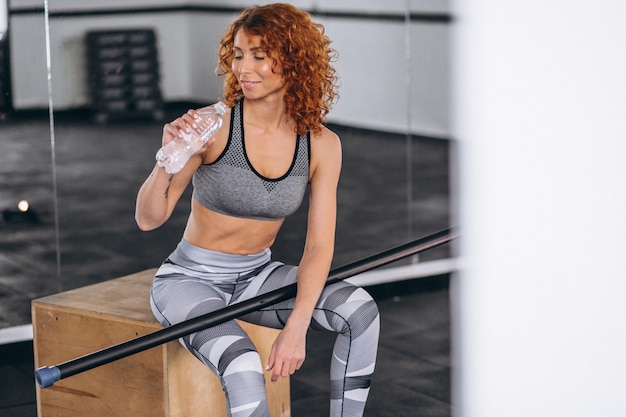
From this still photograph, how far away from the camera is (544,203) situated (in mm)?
822

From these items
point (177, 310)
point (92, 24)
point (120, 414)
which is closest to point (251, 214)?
point (177, 310)

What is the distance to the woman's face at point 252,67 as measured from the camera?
1944 millimetres

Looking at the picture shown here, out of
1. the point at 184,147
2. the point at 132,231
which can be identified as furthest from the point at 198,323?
the point at 132,231

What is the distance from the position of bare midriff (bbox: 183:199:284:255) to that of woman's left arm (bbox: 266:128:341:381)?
0.12 meters

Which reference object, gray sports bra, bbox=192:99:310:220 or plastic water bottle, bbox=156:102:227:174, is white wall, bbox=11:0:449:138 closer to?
gray sports bra, bbox=192:99:310:220

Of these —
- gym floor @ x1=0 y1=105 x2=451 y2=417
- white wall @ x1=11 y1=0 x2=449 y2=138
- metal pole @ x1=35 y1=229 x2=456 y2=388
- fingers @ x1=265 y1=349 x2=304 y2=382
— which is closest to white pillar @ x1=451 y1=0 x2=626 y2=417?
metal pole @ x1=35 y1=229 x2=456 y2=388

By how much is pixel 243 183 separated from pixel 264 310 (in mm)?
298

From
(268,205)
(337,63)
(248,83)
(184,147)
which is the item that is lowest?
(268,205)

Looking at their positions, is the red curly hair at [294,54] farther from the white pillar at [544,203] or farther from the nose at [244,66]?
the white pillar at [544,203]

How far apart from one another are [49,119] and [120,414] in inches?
55.1

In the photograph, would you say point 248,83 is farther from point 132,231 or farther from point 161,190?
point 132,231

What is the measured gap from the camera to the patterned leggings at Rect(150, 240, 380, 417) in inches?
76.1

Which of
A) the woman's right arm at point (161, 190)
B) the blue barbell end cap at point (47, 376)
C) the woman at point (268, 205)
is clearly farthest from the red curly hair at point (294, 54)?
the blue barbell end cap at point (47, 376)

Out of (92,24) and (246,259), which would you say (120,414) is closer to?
(246,259)
